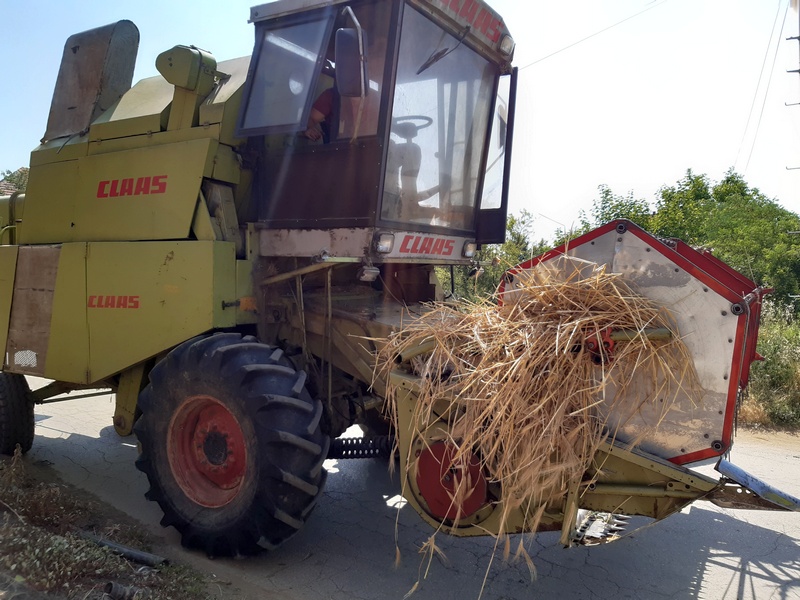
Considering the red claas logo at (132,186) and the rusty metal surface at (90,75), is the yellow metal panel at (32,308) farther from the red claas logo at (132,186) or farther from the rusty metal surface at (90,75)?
the rusty metal surface at (90,75)

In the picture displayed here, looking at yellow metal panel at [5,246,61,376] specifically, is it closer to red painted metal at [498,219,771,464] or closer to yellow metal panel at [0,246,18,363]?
yellow metal panel at [0,246,18,363]

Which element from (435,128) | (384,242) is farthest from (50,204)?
(435,128)

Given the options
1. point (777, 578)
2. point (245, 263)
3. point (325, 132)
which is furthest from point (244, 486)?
point (777, 578)

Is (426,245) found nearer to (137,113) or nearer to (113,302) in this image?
(113,302)

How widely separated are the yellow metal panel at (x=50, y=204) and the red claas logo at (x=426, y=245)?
2697mm

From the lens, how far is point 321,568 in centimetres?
352

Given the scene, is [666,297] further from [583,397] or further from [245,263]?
[245,263]

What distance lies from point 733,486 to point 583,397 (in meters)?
0.87

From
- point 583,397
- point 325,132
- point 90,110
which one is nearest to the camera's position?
point 583,397

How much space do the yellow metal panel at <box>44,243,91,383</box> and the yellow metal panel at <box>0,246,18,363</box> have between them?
25.7 inches

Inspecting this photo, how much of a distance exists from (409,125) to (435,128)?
1.06ft

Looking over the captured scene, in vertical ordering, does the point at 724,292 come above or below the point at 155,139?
below

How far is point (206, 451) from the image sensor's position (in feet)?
12.2

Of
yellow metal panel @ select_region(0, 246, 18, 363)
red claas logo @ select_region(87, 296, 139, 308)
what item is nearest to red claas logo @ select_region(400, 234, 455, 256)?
red claas logo @ select_region(87, 296, 139, 308)
